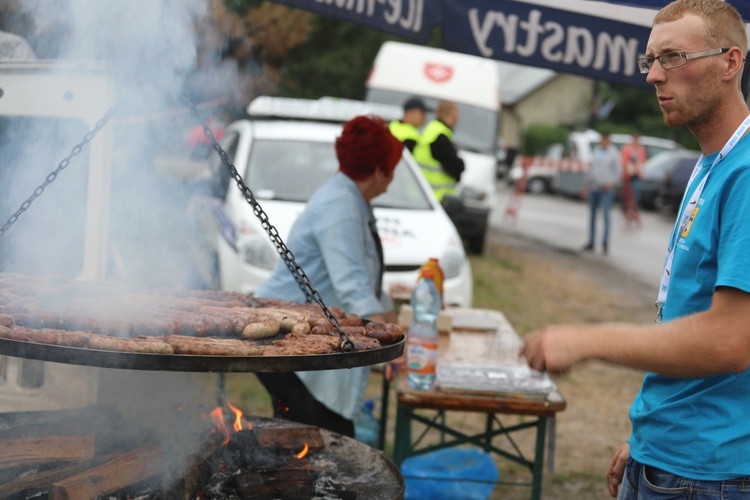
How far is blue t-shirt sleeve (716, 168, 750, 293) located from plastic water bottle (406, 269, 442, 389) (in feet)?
7.00

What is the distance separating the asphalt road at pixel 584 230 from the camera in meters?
16.2

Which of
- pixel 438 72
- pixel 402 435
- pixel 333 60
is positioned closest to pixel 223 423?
pixel 402 435

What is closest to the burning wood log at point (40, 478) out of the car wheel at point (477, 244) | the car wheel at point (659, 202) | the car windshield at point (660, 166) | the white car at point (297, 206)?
the white car at point (297, 206)

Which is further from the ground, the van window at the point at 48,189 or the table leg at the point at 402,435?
the van window at the point at 48,189

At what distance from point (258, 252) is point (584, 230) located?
1475cm

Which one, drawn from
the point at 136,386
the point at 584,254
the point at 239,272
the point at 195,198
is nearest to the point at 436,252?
the point at 239,272

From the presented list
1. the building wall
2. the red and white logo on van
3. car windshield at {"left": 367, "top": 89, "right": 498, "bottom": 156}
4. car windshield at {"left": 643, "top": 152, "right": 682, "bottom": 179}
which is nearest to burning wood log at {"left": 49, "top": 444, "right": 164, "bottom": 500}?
the red and white logo on van

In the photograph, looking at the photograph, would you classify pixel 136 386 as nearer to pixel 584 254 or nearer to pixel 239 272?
pixel 239 272

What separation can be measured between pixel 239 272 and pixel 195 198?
89.3 inches

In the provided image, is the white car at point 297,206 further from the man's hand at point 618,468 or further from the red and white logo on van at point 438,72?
the red and white logo on van at point 438,72

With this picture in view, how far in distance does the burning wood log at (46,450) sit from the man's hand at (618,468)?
1.80m

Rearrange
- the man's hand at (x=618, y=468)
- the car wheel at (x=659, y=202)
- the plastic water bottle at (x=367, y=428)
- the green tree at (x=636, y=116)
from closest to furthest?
1. the man's hand at (x=618, y=468)
2. the plastic water bottle at (x=367, y=428)
3. the car wheel at (x=659, y=202)
4. the green tree at (x=636, y=116)

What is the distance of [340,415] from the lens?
4289mm

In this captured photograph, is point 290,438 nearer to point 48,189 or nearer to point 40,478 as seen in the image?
point 40,478
